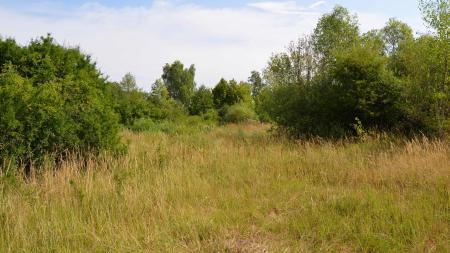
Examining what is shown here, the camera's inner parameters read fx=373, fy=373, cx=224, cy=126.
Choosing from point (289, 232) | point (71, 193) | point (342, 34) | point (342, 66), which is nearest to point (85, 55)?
point (71, 193)

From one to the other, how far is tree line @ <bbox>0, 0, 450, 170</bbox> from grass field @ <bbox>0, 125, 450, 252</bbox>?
893 millimetres

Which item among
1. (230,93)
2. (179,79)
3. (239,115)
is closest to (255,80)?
(179,79)

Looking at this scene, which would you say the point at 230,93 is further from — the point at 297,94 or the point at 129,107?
the point at 297,94

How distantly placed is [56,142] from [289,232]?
4.89 metres

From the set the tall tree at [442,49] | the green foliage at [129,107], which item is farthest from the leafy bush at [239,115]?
the tall tree at [442,49]

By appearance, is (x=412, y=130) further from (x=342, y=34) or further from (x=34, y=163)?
(x=342, y=34)

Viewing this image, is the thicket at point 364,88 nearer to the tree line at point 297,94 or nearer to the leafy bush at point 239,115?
the tree line at point 297,94

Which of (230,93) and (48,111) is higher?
(230,93)

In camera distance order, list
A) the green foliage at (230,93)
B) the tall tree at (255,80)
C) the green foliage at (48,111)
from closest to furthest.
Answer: the green foliage at (48,111)
the green foliage at (230,93)
the tall tree at (255,80)

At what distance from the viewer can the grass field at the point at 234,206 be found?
4.07 m

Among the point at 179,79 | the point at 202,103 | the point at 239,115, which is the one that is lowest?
the point at 239,115

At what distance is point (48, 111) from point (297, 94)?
911 cm

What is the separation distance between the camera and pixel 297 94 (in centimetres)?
1374

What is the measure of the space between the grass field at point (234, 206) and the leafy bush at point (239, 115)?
21.3 metres
